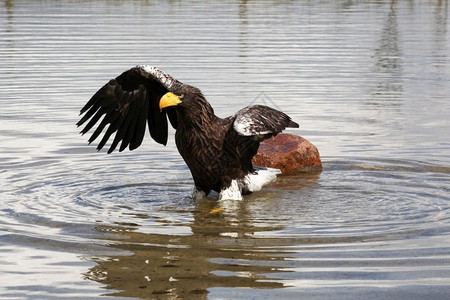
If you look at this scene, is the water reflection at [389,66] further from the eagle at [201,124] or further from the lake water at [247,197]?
the eagle at [201,124]

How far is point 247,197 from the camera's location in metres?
8.84

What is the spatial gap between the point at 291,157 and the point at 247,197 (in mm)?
1356

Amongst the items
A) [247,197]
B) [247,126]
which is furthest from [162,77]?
[247,197]

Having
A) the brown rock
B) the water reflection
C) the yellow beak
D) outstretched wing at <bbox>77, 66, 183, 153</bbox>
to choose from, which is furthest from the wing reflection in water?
the water reflection

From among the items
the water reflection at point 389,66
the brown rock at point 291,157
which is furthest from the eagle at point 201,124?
the water reflection at point 389,66

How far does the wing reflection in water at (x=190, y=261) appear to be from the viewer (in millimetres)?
5773

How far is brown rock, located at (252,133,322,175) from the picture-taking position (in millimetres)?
9906

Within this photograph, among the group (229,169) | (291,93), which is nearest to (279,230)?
(229,169)

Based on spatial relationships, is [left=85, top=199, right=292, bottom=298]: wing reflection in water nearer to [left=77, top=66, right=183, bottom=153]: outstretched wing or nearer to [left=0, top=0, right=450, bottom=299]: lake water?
[left=0, top=0, right=450, bottom=299]: lake water

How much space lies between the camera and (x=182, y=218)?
25.8 feet

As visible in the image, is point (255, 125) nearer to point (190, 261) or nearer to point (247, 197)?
point (247, 197)

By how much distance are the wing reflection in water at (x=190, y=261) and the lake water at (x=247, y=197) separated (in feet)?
0.05

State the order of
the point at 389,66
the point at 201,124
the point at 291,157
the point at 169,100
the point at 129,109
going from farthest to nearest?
the point at 389,66, the point at 291,157, the point at 129,109, the point at 201,124, the point at 169,100

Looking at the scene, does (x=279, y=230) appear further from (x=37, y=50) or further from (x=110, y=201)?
(x=37, y=50)
